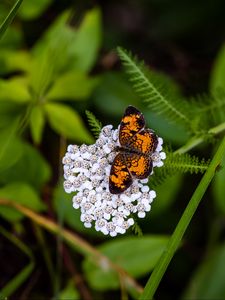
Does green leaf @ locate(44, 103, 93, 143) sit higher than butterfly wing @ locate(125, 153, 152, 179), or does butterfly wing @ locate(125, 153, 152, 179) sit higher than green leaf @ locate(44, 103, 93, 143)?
green leaf @ locate(44, 103, 93, 143)

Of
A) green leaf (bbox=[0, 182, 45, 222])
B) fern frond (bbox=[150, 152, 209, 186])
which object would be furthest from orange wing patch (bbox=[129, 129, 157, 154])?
green leaf (bbox=[0, 182, 45, 222])

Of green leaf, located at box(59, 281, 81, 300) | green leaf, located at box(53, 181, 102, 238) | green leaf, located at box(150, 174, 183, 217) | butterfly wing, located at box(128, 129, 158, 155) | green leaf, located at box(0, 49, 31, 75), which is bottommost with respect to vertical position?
green leaf, located at box(59, 281, 81, 300)

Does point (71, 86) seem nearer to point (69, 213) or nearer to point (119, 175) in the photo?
point (69, 213)

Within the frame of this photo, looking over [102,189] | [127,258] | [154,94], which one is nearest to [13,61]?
[154,94]

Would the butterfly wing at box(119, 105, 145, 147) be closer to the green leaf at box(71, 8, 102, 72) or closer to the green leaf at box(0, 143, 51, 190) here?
the green leaf at box(0, 143, 51, 190)

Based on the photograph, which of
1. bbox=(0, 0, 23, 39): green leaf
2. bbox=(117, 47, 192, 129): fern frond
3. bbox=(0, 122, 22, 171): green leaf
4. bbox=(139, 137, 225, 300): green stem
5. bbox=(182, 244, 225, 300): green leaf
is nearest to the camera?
bbox=(139, 137, 225, 300): green stem

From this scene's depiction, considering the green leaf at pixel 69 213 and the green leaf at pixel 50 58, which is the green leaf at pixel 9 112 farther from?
the green leaf at pixel 69 213

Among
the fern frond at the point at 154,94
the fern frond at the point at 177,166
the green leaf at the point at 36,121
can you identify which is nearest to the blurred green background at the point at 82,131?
the green leaf at the point at 36,121

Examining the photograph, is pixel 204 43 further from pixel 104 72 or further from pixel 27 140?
A: pixel 27 140
